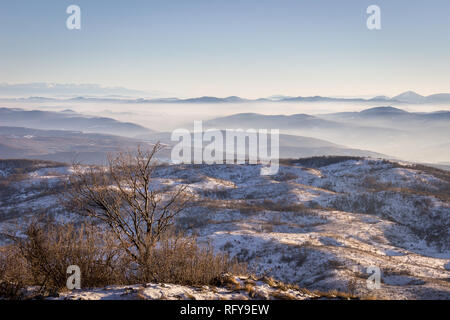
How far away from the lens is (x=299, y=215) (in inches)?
1734

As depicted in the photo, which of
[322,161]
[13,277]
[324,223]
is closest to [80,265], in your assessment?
[13,277]

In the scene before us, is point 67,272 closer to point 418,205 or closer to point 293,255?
point 293,255

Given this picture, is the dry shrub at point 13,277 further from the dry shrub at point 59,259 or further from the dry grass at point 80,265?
the dry shrub at point 59,259

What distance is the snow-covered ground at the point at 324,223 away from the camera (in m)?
20.4

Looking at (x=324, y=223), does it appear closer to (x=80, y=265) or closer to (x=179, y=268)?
(x=179, y=268)

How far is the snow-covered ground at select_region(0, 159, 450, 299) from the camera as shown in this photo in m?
20.4

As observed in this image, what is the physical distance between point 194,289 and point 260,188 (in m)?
56.6

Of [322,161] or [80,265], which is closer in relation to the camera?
[80,265]

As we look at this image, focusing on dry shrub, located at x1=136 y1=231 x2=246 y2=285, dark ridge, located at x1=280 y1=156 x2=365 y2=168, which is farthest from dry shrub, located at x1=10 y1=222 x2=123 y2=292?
dark ridge, located at x1=280 y1=156 x2=365 y2=168

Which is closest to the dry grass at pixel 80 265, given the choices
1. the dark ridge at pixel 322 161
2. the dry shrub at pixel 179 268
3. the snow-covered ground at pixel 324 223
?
the dry shrub at pixel 179 268

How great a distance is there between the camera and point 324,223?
131ft
